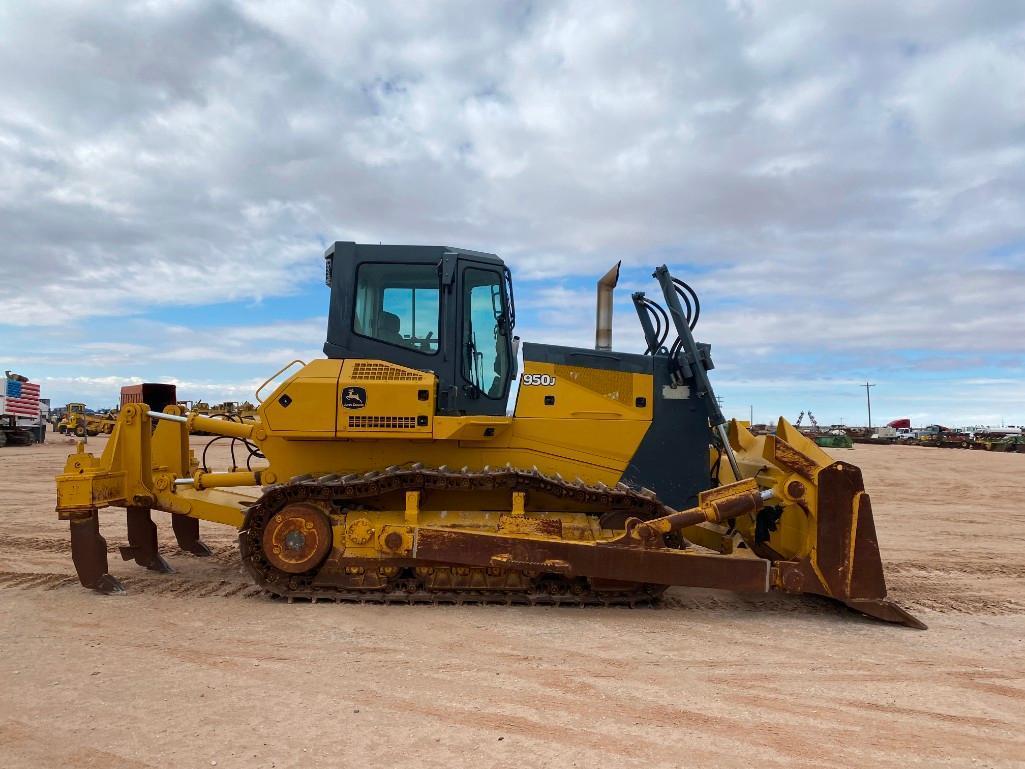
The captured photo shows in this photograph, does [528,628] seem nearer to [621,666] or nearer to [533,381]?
[621,666]

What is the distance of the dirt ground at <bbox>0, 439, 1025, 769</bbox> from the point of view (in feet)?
11.3

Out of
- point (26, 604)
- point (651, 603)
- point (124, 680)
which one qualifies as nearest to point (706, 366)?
point (651, 603)

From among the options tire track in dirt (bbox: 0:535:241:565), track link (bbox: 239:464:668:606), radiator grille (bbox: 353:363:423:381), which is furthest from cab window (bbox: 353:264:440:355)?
tire track in dirt (bbox: 0:535:241:565)

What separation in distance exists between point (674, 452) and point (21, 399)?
35392mm

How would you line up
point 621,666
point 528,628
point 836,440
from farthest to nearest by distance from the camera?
point 836,440 < point 528,628 < point 621,666

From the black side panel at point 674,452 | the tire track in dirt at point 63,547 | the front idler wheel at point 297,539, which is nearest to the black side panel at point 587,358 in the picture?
the black side panel at point 674,452

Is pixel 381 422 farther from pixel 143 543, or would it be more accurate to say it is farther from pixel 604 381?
pixel 143 543

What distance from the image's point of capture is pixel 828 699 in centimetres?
411

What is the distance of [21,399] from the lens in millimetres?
Result: 32219

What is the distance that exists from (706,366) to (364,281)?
3.33m

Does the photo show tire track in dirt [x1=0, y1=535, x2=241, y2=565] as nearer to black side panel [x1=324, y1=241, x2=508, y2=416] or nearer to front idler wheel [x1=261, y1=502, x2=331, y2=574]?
front idler wheel [x1=261, y1=502, x2=331, y2=574]

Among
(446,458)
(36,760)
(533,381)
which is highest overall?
(533,381)

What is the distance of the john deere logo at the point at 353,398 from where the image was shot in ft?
19.8

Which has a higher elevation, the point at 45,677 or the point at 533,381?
the point at 533,381
